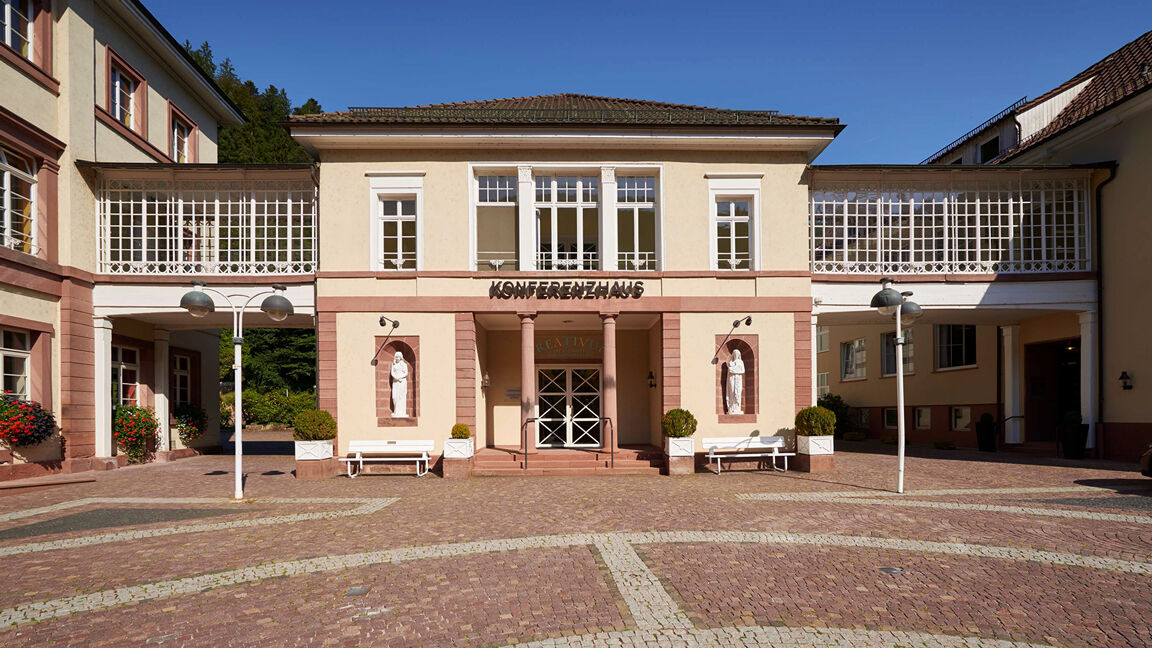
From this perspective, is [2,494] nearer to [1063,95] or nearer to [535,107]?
[535,107]

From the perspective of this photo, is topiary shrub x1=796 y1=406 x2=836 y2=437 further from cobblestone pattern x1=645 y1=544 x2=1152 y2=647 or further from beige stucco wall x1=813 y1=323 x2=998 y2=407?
beige stucco wall x1=813 y1=323 x2=998 y2=407

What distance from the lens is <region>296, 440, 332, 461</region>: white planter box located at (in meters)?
14.6

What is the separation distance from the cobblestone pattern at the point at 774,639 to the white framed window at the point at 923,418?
67.1ft

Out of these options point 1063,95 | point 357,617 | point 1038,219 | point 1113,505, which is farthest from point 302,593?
point 1063,95

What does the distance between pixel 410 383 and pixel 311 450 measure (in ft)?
8.16

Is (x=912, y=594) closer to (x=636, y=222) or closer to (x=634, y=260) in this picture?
(x=634, y=260)

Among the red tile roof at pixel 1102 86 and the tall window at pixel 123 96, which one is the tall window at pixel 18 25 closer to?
the tall window at pixel 123 96

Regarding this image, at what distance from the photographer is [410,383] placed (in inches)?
621

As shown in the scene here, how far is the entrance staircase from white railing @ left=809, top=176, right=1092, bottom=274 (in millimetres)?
6376

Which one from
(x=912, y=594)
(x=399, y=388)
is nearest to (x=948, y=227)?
(x=912, y=594)

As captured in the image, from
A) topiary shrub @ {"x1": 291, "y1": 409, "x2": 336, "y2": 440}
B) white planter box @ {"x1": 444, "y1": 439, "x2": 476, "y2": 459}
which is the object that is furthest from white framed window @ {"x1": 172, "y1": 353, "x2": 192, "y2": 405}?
white planter box @ {"x1": 444, "y1": 439, "x2": 476, "y2": 459}

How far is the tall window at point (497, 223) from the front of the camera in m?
16.3

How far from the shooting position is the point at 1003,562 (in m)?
7.18

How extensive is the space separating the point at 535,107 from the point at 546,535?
1353 cm
